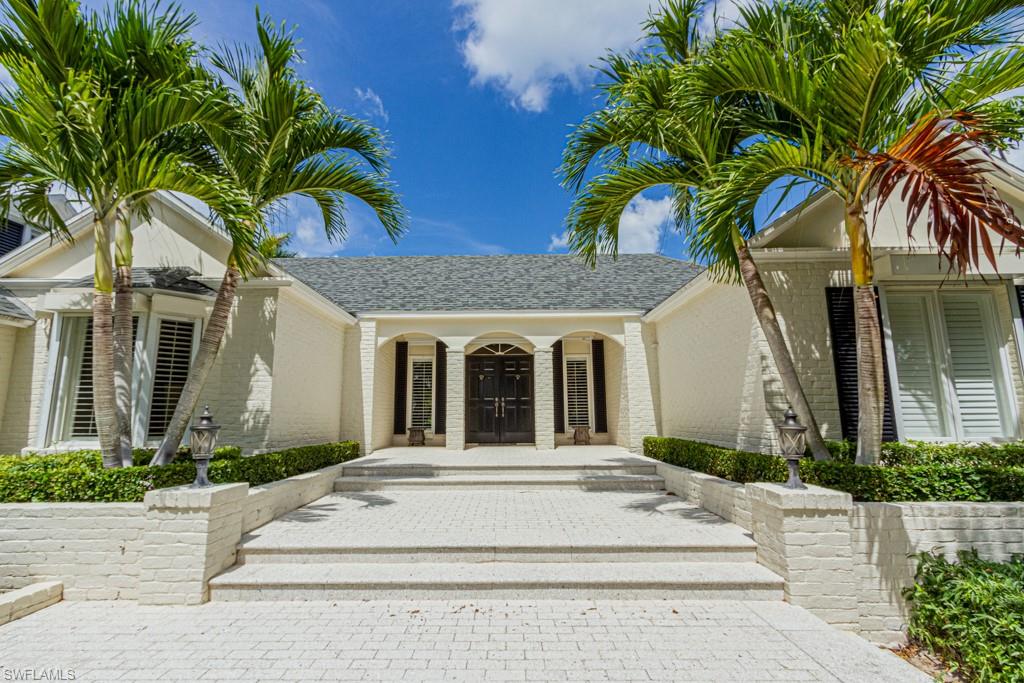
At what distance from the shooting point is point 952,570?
438cm

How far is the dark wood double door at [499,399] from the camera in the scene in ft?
45.6

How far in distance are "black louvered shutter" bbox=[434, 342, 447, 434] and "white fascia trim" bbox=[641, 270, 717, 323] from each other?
20.9 feet

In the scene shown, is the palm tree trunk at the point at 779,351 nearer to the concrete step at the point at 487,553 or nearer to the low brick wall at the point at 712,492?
the low brick wall at the point at 712,492

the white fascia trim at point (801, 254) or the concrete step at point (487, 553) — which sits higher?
the white fascia trim at point (801, 254)

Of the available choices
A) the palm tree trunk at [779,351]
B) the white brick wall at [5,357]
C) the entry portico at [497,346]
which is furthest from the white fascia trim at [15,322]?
the palm tree trunk at [779,351]

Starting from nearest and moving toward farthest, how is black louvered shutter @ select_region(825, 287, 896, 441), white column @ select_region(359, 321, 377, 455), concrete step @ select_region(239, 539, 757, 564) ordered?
1. concrete step @ select_region(239, 539, 757, 564)
2. black louvered shutter @ select_region(825, 287, 896, 441)
3. white column @ select_region(359, 321, 377, 455)

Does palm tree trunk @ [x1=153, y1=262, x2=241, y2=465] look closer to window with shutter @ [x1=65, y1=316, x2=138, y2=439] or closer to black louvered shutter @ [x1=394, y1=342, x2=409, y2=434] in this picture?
window with shutter @ [x1=65, y1=316, x2=138, y2=439]

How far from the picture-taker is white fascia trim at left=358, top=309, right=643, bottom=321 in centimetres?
1188

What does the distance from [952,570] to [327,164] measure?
881 centimetres

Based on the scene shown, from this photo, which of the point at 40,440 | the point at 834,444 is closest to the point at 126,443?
the point at 40,440

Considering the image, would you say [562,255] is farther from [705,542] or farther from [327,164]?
[705,542]

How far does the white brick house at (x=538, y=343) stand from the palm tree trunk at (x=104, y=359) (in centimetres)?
214

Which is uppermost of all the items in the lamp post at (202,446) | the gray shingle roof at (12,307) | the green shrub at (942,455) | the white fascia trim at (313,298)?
the white fascia trim at (313,298)

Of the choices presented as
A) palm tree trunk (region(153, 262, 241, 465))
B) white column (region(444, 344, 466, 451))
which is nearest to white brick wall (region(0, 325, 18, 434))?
palm tree trunk (region(153, 262, 241, 465))
